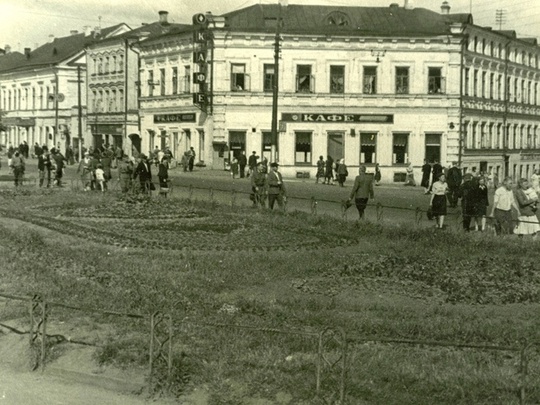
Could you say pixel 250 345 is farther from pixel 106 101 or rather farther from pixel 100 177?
pixel 106 101

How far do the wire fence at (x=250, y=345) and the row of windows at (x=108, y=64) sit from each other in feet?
188

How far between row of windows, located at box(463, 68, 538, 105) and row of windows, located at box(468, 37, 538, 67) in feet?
4.44

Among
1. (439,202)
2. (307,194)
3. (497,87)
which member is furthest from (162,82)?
(439,202)

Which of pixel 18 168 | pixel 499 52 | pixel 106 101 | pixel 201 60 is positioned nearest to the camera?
pixel 18 168

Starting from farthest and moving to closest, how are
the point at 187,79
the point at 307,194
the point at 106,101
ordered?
the point at 106,101 < the point at 187,79 < the point at 307,194

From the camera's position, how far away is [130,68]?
6519 centimetres

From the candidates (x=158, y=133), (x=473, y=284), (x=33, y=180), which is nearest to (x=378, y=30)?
(x=158, y=133)

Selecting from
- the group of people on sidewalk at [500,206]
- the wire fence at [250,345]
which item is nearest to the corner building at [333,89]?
the group of people on sidewalk at [500,206]

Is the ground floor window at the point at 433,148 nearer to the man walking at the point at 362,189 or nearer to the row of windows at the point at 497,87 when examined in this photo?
the row of windows at the point at 497,87

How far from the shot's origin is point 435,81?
51500 millimetres

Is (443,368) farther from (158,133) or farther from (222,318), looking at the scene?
(158,133)

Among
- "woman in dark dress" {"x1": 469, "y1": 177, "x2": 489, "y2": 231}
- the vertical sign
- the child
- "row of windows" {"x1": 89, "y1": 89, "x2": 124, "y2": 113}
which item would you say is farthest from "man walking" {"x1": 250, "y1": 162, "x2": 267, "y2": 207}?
"row of windows" {"x1": 89, "y1": 89, "x2": 124, "y2": 113}

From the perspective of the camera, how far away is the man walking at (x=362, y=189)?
23.3 m

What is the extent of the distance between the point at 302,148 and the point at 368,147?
13.1 ft
